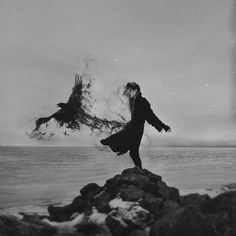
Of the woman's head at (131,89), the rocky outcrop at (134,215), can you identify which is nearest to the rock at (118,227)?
the rocky outcrop at (134,215)

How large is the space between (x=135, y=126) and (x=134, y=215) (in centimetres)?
145

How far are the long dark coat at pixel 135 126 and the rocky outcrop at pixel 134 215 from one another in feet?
1.54

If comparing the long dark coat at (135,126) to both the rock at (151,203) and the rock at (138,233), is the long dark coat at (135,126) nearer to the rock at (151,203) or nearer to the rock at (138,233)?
the rock at (151,203)

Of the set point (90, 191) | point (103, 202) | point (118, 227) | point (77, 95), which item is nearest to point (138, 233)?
point (118, 227)

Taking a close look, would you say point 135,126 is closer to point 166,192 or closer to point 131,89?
point 131,89

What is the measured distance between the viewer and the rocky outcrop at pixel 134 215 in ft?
9.23

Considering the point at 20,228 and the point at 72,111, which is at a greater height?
the point at 72,111

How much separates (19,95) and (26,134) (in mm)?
772

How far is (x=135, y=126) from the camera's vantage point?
4414mm

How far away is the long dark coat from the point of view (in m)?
4.36

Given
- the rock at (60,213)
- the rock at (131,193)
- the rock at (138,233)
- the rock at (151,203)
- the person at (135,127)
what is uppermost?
the person at (135,127)

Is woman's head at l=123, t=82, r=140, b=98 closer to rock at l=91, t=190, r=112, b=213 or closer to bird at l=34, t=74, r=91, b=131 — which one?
bird at l=34, t=74, r=91, b=131

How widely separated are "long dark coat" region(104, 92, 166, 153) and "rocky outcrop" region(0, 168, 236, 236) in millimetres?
469

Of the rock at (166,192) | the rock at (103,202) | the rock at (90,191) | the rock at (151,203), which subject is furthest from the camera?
the rock at (90,191)
